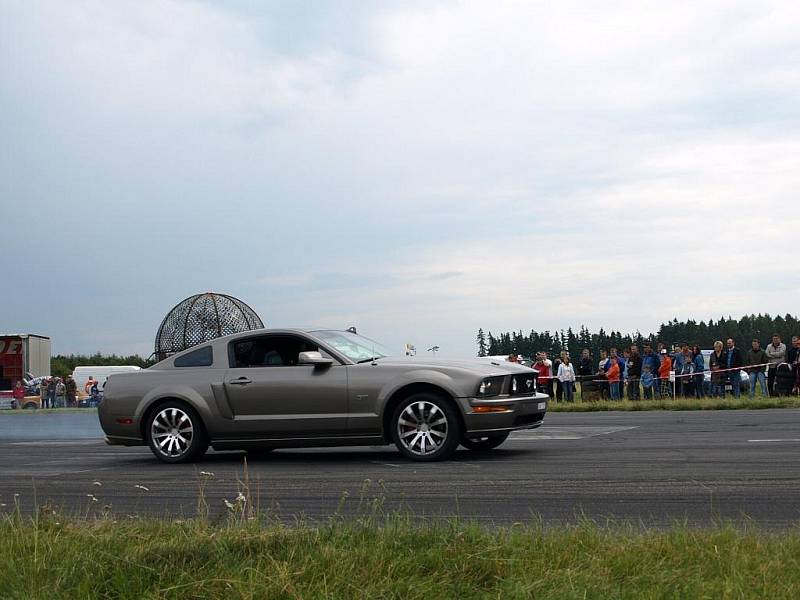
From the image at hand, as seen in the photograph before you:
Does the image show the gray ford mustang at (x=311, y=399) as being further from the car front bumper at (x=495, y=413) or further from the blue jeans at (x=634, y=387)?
the blue jeans at (x=634, y=387)

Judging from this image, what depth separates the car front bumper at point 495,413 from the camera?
37.0ft

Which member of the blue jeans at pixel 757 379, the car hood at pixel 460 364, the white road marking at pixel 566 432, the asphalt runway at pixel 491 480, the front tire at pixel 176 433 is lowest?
the asphalt runway at pixel 491 480

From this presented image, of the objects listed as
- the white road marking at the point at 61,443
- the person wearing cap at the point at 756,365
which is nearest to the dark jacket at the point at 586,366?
the person wearing cap at the point at 756,365

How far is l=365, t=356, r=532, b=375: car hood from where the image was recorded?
11.5 meters

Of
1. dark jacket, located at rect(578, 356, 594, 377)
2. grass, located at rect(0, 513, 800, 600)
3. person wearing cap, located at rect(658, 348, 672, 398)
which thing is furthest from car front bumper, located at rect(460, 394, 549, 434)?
dark jacket, located at rect(578, 356, 594, 377)

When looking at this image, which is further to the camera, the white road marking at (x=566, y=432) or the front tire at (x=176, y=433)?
the white road marking at (x=566, y=432)

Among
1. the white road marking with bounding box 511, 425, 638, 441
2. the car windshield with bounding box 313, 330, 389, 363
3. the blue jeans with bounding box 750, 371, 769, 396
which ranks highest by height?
the car windshield with bounding box 313, 330, 389, 363

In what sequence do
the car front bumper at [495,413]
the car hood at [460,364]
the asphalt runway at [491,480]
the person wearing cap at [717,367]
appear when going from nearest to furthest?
the asphalt runway at [491,480], the car front bumper at [495,413], the car hood at [460,364], the person wearing cap at [717,367]

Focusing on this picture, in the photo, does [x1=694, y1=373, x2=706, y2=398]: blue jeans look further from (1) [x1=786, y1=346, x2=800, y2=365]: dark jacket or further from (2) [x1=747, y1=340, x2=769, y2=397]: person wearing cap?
(1) [x1=786, y1=346, x2=800, y2=365]: dark jacket

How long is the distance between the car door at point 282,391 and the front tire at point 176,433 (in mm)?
532

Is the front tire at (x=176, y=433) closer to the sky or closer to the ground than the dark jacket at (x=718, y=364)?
closer to the ground

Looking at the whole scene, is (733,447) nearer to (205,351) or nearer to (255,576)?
(205,351)

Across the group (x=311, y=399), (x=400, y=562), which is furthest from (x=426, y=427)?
(x=400, y=562)

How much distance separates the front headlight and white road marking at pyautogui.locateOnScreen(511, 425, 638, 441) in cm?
350
